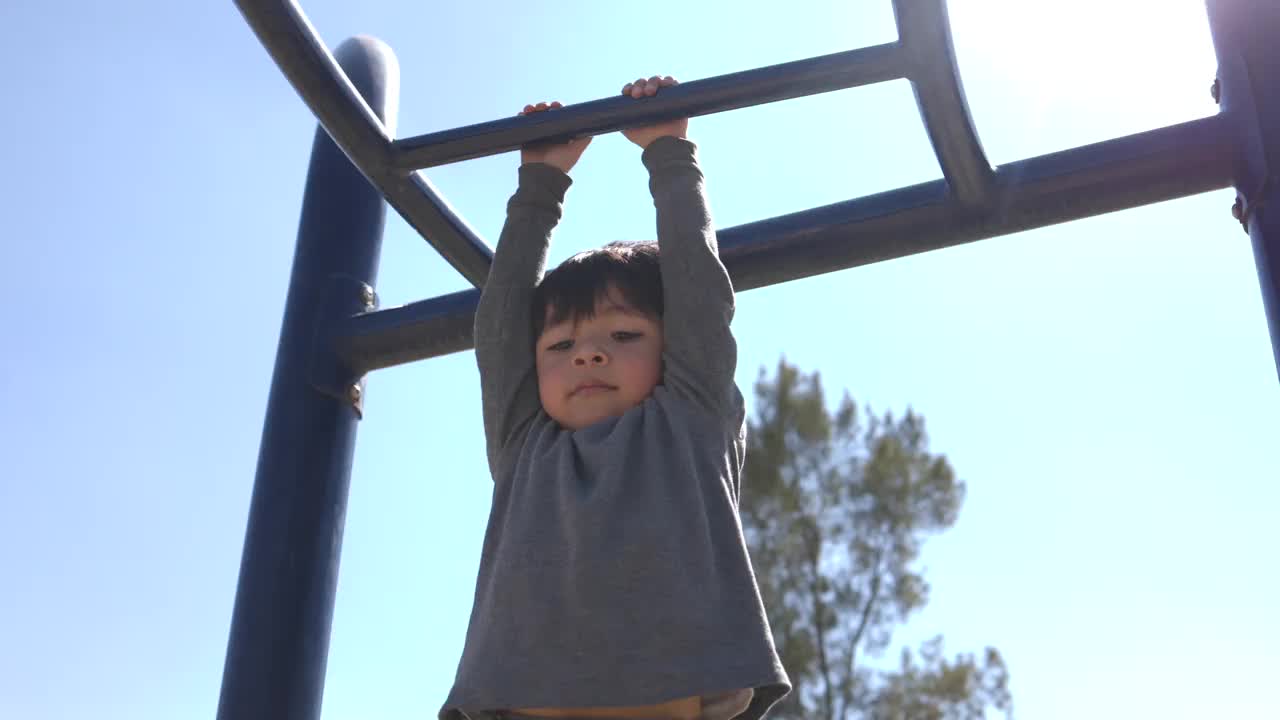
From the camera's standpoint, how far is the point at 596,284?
1194 millimetres

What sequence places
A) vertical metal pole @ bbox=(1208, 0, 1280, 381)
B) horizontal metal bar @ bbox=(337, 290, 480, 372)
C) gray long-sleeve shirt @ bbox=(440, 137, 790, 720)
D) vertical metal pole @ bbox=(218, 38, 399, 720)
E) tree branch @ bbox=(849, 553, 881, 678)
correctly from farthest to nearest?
tree branch @ bbox=(849, 553, 881, 678)
horizontal metal bar @ bbox=(337, 290, 480, 372)
vertical metal pole @ bbox=(218, 38, 399, 720)
vertical metal pole @ bbox=(1208, 0, 1280, 381)
gray long-sleeve shirt @ bbox=(440, 137, 790, 720)

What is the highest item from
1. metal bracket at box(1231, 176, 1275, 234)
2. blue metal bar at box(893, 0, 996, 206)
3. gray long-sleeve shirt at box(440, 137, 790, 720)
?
blue metal bar at box(893, 0, 996, 206)

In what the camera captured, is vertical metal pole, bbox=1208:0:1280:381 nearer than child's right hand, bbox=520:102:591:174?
Yes

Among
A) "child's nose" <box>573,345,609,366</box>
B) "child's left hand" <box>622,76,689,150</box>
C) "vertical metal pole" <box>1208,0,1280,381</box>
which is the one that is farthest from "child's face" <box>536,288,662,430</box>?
"vertical metal pole" <box>1208,0,1280,381</box>

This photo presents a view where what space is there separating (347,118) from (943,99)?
0.62 metres

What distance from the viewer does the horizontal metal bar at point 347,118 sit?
4.20ft

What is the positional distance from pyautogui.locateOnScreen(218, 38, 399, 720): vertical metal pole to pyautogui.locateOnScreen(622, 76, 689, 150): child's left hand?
1.57 feet

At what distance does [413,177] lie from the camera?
1.44m

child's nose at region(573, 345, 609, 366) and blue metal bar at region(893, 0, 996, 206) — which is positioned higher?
blue metal bar at region(893, 0, 996, 206)

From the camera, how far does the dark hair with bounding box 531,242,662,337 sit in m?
1.18

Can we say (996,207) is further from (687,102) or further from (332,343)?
(332,343)

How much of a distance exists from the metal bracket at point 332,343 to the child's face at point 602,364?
0.42 metres

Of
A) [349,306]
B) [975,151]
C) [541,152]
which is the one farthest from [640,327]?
[349,306]

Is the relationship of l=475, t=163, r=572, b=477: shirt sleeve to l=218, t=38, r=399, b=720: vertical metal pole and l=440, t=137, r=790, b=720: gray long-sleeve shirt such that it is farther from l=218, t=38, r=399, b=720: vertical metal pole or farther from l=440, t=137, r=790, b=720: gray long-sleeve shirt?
l=218, t=38, r=399, b=720: vertical metal pole
